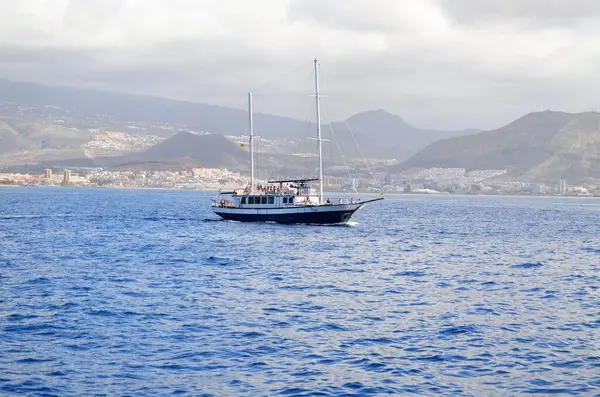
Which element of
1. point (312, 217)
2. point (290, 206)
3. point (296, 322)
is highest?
point (290, 206)

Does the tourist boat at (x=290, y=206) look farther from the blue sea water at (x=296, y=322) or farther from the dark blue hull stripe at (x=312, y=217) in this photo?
the blue sea water at (x=296, y=322)

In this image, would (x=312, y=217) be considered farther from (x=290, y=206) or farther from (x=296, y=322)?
(x=296, y=322)

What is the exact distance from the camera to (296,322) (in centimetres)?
3509

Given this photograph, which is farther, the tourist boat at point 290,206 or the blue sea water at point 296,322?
the tourist boat at point 290,206

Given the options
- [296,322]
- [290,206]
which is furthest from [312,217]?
[296,322]

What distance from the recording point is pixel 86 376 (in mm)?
25891

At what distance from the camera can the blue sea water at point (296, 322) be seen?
2581cm

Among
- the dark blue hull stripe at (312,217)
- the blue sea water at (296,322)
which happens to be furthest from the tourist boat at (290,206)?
the blue sea water at (296,322)

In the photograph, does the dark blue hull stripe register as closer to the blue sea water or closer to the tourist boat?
the tourist boat

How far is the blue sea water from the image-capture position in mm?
25812

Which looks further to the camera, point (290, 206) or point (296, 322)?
point (290, 206)

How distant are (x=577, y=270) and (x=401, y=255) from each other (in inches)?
605

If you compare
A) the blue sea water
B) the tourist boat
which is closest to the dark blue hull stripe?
the tourist boat

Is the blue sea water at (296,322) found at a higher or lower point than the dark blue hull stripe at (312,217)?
lower
